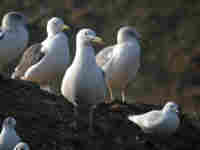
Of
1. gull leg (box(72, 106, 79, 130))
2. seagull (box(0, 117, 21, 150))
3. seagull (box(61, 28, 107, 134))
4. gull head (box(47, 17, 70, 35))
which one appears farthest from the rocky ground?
gull head (box(47, 17, 70, 35))

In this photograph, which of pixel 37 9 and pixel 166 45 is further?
pixel 37 9

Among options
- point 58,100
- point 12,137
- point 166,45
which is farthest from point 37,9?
point 12,137

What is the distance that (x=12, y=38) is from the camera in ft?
47.0

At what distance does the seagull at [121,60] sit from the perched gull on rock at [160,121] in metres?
2.51

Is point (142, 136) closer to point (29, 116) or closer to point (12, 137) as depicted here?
point (29, 116)

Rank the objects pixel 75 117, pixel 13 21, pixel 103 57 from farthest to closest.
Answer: pixel 103 57 < pixel 13 21 < pixel 75 117

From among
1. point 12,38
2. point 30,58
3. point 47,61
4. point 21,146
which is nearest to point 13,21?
point 12,38

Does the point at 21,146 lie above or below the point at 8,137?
below

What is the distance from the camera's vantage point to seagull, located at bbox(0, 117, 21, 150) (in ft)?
34.6

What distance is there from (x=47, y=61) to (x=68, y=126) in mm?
2310

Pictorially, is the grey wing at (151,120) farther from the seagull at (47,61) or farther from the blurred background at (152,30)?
the blurred background at (152,30)

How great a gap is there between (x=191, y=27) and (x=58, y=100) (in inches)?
549

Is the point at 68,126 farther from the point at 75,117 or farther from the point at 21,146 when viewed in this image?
the point at 21,146

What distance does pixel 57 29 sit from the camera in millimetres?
15125
